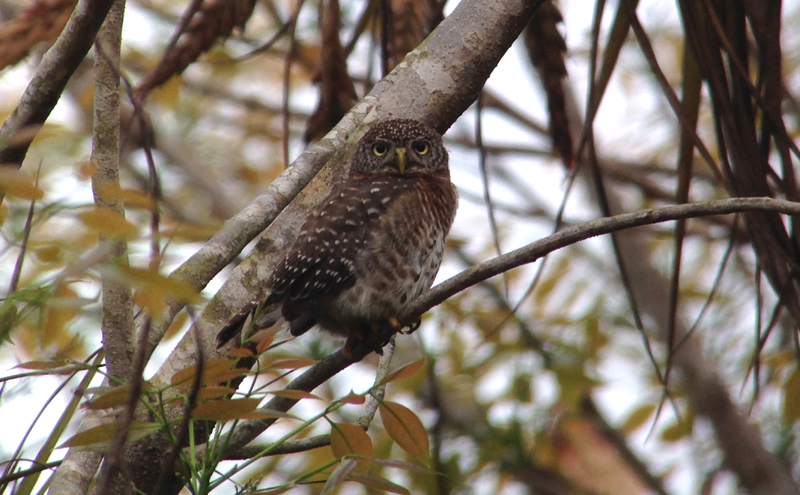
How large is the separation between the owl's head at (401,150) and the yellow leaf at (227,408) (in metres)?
1.37

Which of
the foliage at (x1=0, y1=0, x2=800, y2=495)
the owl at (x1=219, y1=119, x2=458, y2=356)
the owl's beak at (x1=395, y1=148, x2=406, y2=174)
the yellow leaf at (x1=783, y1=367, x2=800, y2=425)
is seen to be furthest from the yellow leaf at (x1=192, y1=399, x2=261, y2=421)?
the yellow leaf at (x1=783, y1=367, x2=800, y2=425)

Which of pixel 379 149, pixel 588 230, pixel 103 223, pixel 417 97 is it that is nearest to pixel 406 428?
pixel 588 230

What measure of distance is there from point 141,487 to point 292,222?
91 cm

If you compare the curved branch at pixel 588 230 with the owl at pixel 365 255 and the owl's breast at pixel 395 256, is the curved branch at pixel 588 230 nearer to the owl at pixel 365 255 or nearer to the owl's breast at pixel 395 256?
the owl at pixel 365 255

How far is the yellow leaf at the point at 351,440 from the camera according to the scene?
171 cm

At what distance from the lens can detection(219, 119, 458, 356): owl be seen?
2832mm

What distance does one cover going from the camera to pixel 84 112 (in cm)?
629

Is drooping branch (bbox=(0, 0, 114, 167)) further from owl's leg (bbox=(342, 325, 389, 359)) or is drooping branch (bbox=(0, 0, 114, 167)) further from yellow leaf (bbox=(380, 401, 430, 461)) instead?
owl's leg (bbox=(342, 325, 389, 359))

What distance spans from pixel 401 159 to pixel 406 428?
182cm

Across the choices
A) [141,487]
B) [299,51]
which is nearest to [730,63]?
[141,487]

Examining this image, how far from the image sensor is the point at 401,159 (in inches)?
135

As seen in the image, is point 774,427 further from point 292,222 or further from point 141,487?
point 141,487

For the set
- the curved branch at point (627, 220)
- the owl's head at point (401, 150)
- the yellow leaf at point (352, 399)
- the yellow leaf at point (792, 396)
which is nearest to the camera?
the yellow leaf at point (352, 399)

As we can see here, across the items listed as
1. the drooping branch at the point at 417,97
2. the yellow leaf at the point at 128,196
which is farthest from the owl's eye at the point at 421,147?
the yellow leaf at the point at 128,196
